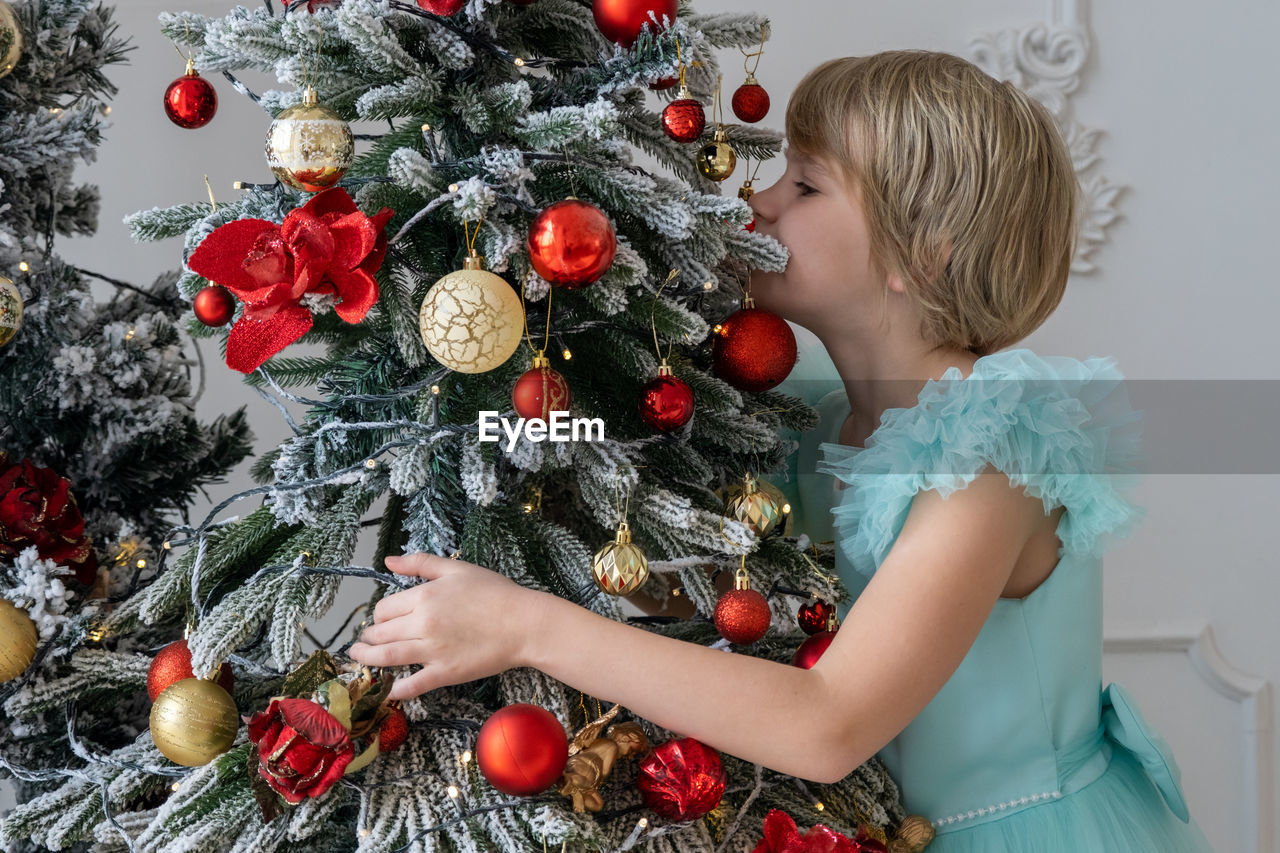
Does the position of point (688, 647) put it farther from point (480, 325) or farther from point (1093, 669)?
point (1093, 669)

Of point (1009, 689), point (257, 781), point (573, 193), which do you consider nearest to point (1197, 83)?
point (1009, 689)

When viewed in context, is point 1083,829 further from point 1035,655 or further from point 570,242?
point 570,242

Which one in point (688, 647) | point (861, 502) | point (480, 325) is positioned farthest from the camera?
point (861, 502)

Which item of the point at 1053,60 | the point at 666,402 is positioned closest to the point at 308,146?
the point at 666,402

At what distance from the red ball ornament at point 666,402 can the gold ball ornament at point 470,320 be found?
0.12m

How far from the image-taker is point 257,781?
626 mm

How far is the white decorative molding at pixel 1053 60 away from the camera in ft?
A: 4.73

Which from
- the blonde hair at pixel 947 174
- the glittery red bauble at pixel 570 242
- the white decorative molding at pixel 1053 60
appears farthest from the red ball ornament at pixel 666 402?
the white decorative molding at pixel 1053 60

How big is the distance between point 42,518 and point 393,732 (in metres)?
0.35

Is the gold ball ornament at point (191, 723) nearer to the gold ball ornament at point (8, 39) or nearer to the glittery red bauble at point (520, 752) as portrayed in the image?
the glittery red bauble at point (520, 752)

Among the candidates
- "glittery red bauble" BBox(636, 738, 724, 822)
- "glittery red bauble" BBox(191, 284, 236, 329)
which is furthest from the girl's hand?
"glittery red bauble" BBox(191, 284, 236, 329)

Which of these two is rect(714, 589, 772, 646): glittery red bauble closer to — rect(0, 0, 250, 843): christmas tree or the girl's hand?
the girl's hand

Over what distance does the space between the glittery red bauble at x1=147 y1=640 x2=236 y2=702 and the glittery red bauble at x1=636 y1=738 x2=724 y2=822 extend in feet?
0.99

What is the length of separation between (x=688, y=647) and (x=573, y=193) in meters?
0.32
